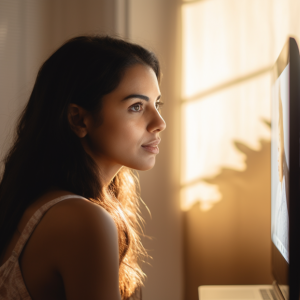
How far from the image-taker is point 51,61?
3.44 ft

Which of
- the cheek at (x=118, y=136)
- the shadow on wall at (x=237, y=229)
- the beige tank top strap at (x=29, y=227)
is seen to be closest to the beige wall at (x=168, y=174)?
the shadow on wall at (x=237, y=229)

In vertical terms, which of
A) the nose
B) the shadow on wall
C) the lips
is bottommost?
the shadow on wall

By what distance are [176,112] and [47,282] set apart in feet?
3.61

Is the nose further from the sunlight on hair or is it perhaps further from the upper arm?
the sunlight on hair

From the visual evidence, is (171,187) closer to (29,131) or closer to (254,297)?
(254,297)

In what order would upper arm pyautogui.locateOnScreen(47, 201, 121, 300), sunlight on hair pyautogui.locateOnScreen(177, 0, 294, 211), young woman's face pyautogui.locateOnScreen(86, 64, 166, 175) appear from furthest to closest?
sunlight on hair pyautogui.locateOnScreen(177, 0, 294, 211) → young woman's face pyautogui.locateOnScreen(86, 64, 166, 175) → upper arm pyautogui.locateOnScreen(47, 201, 121, 300)

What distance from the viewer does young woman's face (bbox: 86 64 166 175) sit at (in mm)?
992

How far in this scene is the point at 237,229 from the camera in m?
1.56

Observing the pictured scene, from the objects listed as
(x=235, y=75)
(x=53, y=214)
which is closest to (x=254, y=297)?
(x=53, y=214)

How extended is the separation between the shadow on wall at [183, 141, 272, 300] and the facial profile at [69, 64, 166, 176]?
26.0 inches

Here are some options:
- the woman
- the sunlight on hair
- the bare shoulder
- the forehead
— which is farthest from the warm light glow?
the bare shoulder

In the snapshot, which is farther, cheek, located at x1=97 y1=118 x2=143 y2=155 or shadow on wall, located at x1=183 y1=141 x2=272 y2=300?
shadow on wall, located at x1=183 y1=141 x2=272 y2=300

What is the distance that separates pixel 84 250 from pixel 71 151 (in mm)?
363

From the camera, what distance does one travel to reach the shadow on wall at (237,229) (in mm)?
1535
